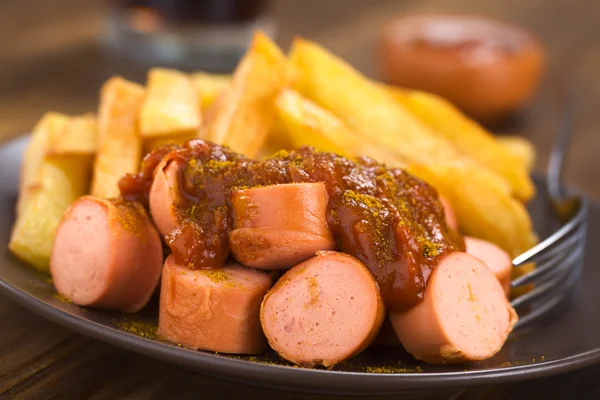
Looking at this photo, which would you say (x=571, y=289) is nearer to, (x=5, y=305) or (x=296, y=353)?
(x=296, y=353)

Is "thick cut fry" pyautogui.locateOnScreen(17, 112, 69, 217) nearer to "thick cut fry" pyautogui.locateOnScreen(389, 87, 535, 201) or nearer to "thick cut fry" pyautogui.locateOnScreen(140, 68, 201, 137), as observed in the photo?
"thick cut fry" pyautogui.locateOnScreen(140, 68, 201, 137)

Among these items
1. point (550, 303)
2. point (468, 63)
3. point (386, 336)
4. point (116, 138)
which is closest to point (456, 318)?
point (386, 336)

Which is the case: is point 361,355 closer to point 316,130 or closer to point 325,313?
point 325,313

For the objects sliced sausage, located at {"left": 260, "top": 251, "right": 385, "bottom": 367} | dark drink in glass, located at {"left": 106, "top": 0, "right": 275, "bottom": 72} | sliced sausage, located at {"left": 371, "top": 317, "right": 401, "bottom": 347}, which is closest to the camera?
sliced sausage, located at {"left": 260, "top": 251, "right": 385, "bottom": 367}

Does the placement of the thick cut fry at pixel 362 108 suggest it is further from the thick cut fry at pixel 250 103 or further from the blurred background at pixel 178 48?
the blurred background at pixel 178 48

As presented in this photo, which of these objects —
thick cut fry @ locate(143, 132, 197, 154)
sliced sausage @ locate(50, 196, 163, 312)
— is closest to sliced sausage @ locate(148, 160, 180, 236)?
sliced sausage @ locate(50, 196, 163, 312)
